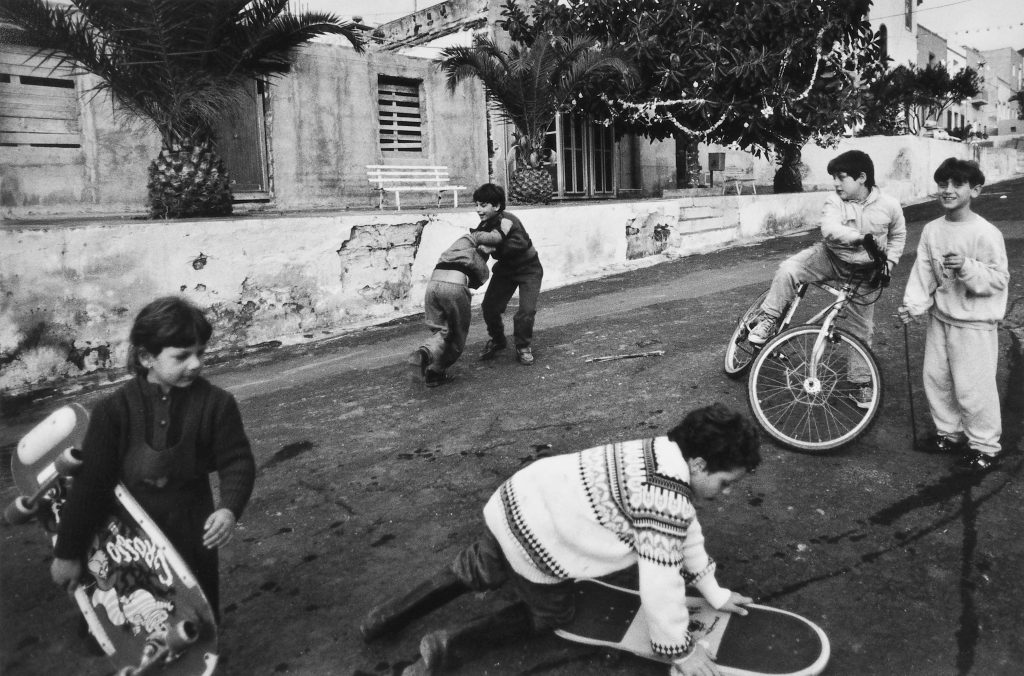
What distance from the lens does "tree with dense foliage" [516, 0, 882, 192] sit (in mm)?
12867

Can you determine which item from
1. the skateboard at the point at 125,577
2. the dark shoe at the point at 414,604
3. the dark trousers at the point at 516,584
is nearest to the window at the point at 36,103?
the skateboard at the point at 125,577

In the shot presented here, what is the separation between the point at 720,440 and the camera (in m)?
2.29

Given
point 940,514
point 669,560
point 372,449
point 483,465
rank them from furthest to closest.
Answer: point 372,449, point 483,465, point 940,514, point 669,560

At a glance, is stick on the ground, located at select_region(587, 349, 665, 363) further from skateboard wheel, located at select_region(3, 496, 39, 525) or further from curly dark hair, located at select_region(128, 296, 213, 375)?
skateboard wheel, located at select_region(3, 496, 39, 525)

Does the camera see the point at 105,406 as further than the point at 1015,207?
No

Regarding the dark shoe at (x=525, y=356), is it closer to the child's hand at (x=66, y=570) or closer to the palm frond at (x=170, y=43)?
the child's hand at (x=66, y=570)

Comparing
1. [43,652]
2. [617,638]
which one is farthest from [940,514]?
[43,652]

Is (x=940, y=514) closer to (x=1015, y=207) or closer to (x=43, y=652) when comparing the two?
(x=43, y=652)

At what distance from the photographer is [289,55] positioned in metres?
9.40

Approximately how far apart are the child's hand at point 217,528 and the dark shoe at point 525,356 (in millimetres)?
4047

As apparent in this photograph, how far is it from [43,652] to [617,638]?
195 cm

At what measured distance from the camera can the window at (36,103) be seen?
9.38 metres

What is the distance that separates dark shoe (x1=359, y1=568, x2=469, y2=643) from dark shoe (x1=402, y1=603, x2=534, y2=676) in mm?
114

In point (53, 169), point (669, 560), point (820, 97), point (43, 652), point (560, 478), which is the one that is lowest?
point (43, 652)
